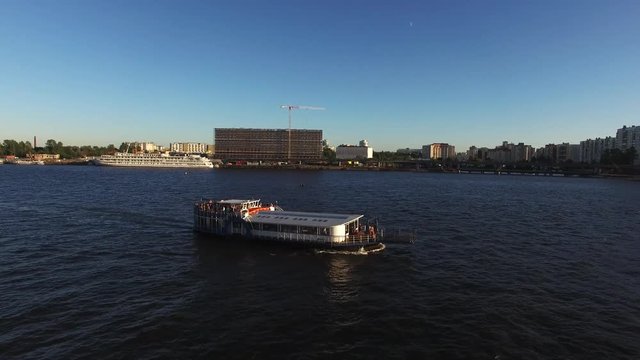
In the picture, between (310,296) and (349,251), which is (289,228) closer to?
(349,251)

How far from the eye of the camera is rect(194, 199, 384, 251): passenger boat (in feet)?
174

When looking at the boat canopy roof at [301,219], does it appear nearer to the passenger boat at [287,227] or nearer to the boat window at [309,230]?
the passenger boat at [287,227]

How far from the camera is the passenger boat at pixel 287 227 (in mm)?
53000

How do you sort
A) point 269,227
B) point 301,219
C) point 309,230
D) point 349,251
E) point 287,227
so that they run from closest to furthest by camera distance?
1. point 349,251
2. point 309,230
3. point 287,227
4. point 301,219
5. point 269,227

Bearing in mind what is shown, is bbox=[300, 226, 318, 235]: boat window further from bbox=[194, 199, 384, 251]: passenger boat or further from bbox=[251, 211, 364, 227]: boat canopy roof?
bbox=[251, 211, 364, 227]: boat canopy roof

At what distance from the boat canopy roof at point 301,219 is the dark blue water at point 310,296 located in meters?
4.05

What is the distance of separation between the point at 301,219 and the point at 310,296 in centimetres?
1952

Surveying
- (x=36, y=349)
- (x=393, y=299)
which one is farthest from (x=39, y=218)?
(x=393, y=299)

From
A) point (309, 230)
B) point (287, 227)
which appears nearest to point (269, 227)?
point (287, 227)

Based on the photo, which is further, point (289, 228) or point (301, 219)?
point (301, 219)

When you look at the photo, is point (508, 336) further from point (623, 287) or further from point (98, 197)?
point (98, 197)

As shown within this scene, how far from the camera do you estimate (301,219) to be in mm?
56000

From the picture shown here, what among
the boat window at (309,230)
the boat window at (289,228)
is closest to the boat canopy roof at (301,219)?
the boat window at (309,230)

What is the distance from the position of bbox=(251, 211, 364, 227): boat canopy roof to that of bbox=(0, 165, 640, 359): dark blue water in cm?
405
